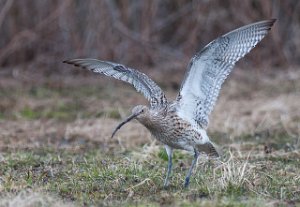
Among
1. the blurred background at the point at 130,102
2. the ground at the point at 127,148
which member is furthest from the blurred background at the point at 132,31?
the ground at the point at 127,148

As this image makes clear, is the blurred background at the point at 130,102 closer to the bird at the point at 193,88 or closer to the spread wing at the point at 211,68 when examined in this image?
the bird at the point at 193,88

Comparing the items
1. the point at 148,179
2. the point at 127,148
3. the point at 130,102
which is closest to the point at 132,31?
the point at 130,102

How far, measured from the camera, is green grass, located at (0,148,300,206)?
580 centimetres

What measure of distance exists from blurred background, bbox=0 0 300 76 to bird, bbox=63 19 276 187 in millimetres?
6150

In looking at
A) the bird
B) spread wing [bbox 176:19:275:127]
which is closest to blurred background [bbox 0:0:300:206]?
the bird

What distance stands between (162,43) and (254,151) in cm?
660

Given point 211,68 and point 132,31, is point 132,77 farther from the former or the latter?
point 132,31

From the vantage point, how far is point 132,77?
6871 mm

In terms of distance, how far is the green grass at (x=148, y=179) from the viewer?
5.80 metres

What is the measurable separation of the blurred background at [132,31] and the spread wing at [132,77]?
234 inches

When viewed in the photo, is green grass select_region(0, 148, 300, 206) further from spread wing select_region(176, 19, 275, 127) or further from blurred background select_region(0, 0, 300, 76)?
blurred background select_region(0, 0, 300, 76)

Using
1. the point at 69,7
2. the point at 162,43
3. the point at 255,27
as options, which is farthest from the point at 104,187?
the point at 162,43

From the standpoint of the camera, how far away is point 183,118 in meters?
6.77

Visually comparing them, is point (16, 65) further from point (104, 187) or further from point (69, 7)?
point (104, 187)
